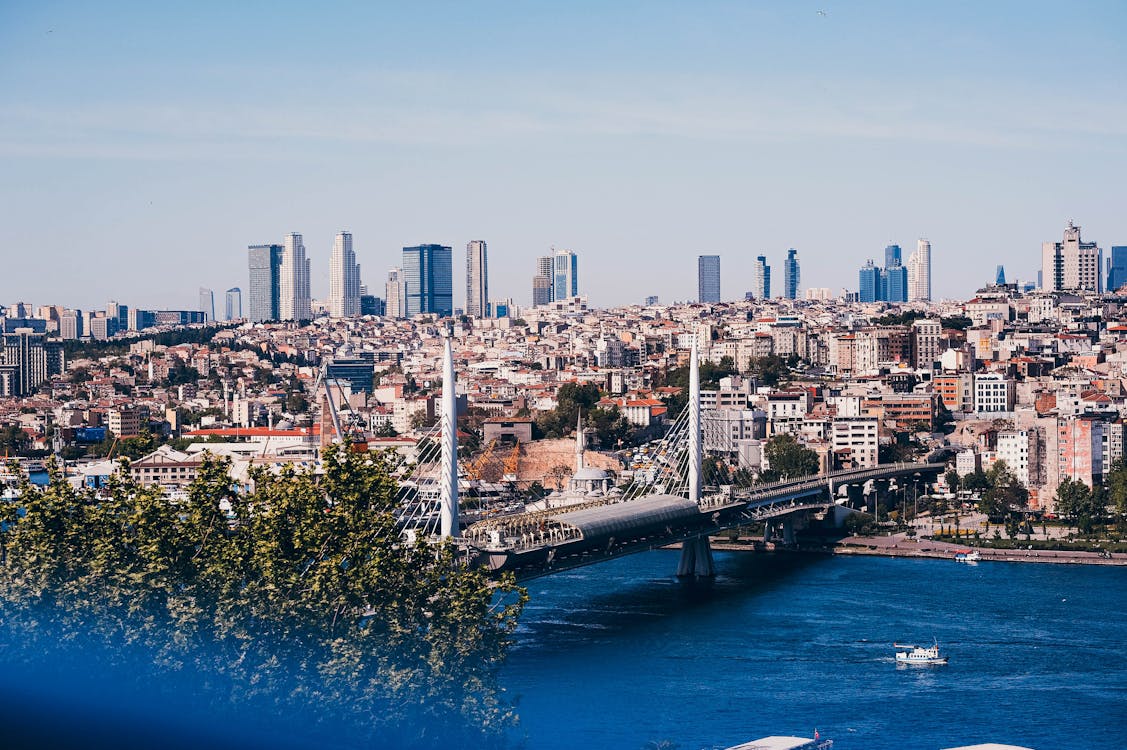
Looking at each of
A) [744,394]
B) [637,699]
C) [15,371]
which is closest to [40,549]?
[637,699]

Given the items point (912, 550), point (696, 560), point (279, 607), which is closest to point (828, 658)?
point (696, 560)

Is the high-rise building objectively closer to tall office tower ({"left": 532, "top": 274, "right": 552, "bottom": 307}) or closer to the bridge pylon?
tall office tower ({"left": 532, "top": 274, "right": 552, "bottom": 307})

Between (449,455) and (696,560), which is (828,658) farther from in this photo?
(696,560)

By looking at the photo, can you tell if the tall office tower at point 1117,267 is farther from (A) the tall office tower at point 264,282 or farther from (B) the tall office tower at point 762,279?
(A) the tall office tower at point 264,282

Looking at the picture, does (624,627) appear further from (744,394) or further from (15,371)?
(15,371)

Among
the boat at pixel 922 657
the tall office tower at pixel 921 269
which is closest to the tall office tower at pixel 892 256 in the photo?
the tall office tower at pixel 921 269
